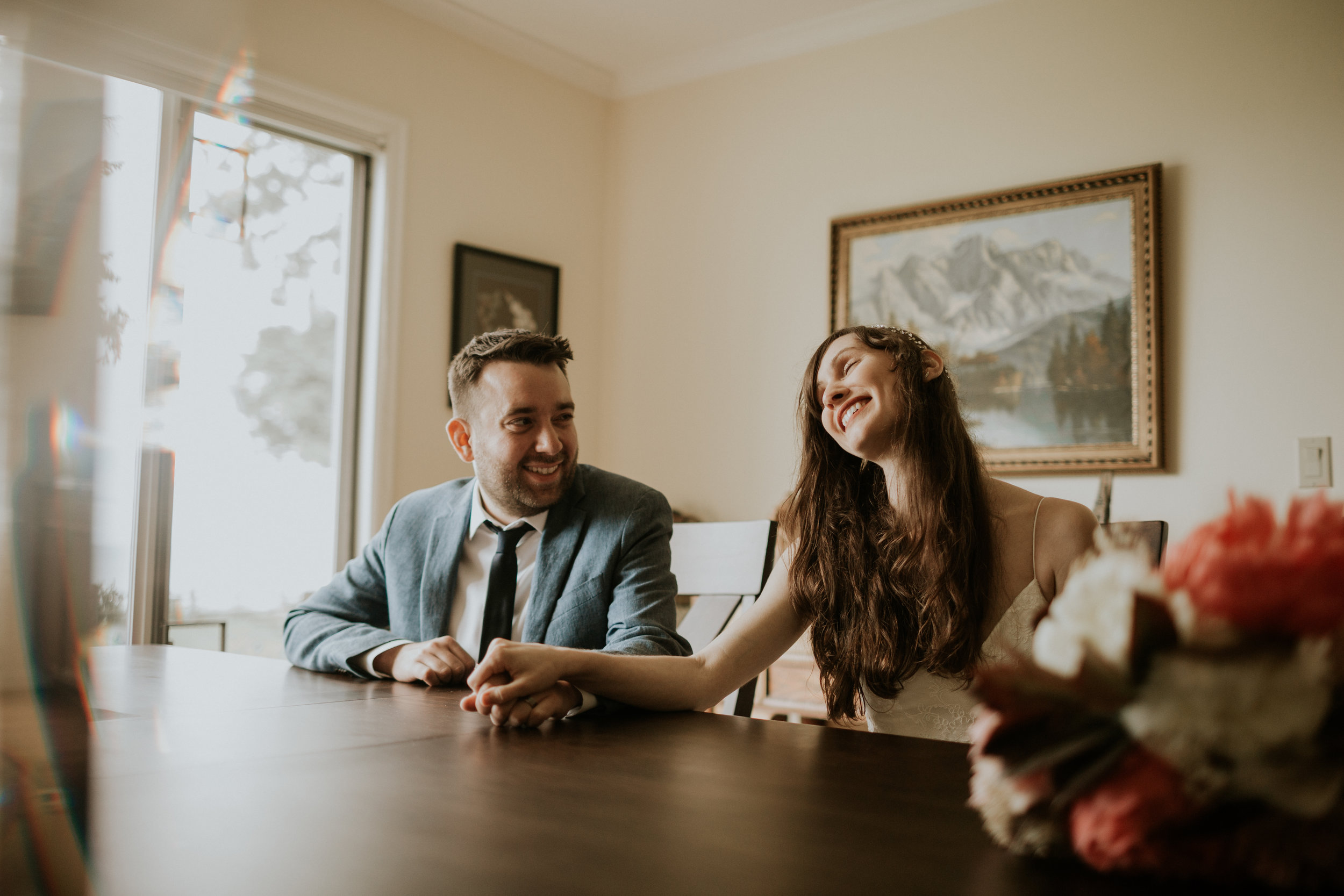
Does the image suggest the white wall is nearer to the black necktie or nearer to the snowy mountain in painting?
the snowy mountain in painting

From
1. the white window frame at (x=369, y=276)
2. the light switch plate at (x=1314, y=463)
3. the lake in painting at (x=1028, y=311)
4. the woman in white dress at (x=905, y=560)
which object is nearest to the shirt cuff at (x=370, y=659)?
the woman in white dress at (x=905, y=560)

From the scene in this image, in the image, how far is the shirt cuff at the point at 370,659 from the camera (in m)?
1.49

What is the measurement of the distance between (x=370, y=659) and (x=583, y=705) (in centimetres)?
51

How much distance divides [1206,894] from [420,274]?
342 cm

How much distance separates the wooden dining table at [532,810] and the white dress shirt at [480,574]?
652mm

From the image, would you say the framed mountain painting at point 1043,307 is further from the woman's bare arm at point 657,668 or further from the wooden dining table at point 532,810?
the wooden dining table at point 532,810

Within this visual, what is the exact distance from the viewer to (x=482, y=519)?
5.86ft

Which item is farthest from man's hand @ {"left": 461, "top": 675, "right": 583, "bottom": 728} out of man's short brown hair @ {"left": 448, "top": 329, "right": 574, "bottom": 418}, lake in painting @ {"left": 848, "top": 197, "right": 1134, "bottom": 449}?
lake in painting @ {"left": 848, "top": 197, "right": 1134, "bottom": 449}

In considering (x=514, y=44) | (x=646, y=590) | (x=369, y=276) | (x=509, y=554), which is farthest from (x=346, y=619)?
(x=514, y=44)

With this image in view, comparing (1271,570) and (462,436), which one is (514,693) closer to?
(1271,570)

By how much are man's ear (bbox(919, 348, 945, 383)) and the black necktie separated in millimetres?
735

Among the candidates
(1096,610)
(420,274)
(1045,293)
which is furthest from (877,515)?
(420,274)

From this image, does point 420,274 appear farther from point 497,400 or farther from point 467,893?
point 467,893

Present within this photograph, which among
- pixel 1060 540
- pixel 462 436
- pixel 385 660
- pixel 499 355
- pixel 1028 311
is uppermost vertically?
pixel 1028 311
